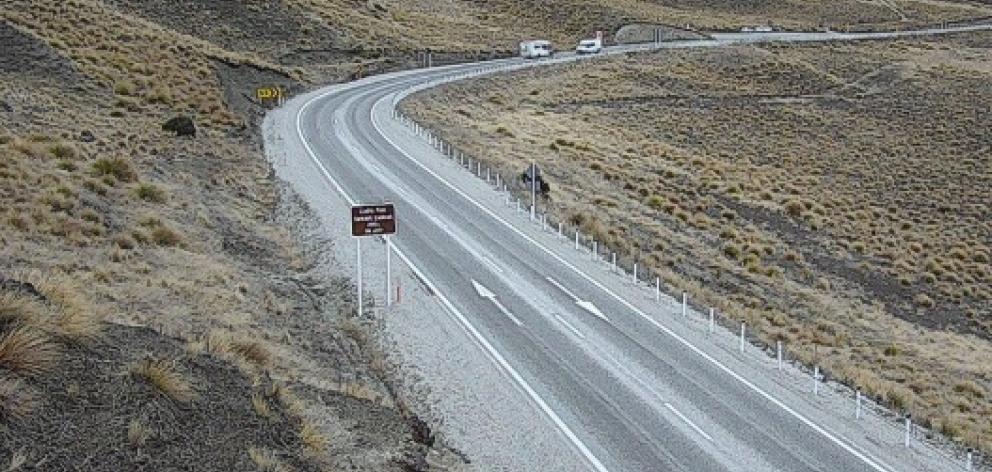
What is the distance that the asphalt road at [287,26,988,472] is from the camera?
1534cm

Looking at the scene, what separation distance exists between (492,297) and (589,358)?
4.08 metres

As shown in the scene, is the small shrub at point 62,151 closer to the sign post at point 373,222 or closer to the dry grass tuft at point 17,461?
the sign post at point 373,222

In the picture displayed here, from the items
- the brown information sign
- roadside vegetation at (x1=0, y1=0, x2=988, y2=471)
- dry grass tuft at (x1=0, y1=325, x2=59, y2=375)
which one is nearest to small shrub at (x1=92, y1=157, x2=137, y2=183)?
roadside vegetation at (x1=0, y1=0, x2=988, y2=471)

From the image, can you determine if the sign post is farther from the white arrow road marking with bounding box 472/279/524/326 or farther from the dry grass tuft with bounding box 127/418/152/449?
the dry grass tuft with bounding box 127/418/152/449

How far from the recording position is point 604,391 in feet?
57.0

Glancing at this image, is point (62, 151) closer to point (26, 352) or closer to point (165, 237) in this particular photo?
point (165, 237)

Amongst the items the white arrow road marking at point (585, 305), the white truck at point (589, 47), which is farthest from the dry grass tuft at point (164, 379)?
the white truck at point (589, 47)

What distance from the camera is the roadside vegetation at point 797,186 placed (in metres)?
25.3

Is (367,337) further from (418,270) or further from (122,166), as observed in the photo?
(122,166)

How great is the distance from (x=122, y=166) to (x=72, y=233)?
7140mm

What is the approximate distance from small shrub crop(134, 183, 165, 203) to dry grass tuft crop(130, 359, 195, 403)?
1458 centimetres

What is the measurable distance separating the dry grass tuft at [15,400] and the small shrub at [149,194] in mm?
15806

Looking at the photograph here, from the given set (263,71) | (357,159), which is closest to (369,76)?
(263,71)

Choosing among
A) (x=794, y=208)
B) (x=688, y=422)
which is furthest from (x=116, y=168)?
(x=794, y=208)
